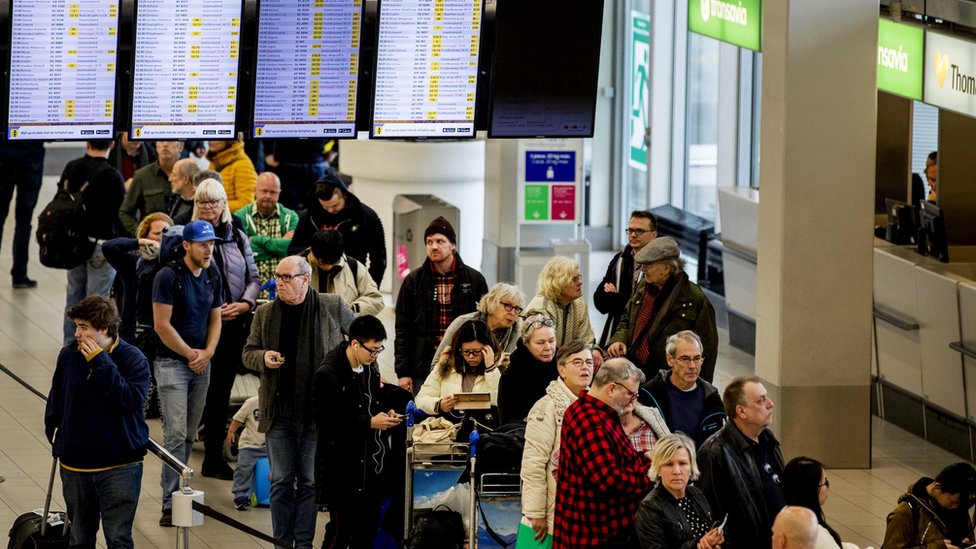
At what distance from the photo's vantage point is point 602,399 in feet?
24.9

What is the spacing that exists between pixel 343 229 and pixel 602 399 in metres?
4.20

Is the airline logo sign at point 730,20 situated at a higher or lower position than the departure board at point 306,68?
higher

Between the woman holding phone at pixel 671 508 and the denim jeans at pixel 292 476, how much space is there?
238cm

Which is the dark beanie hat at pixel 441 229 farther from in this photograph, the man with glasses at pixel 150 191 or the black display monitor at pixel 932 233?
the black display monitor at pixel 932 233

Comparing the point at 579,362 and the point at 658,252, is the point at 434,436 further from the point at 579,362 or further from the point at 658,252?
the point at 658,252

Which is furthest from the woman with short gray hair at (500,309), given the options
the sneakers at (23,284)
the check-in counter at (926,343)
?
the sneakers at (23,284)

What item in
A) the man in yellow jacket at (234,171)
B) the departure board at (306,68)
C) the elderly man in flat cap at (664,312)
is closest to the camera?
the departure board at (306,68)

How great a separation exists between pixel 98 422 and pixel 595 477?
2.45 meters

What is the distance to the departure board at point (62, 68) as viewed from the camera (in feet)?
29.6

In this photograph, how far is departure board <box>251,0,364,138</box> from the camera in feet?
30.7

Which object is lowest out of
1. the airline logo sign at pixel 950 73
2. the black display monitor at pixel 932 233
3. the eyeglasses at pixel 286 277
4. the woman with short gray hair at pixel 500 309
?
the woman with short gray hair at pixel 500 309

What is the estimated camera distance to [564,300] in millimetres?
10133

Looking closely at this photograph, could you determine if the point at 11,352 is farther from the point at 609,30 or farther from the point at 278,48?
the point at 609,30

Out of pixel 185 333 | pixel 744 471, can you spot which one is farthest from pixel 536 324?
pixel 185 333
